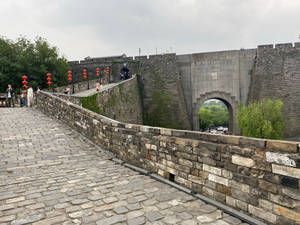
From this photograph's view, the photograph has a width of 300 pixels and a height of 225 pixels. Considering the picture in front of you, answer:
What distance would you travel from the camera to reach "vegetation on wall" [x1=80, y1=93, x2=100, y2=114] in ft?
33.4

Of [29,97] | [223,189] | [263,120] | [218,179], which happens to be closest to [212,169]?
[218,179]

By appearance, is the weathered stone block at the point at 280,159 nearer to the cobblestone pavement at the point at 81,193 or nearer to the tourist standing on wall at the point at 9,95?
the cobblestone pavement at the point at 81,193

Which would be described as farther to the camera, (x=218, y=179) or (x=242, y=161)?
(x=218, y=179)

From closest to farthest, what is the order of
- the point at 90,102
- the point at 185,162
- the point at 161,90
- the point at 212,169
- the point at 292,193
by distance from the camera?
the point at 292,193, the point at 212,169, the point at 185,162, the point at 90,102, the point at 161,90

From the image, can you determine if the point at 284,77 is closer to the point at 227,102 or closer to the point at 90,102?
the point at 227,102

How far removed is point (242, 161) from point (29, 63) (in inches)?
926

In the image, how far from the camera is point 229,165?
323 cm

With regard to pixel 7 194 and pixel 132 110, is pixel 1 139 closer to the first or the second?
pixel 7 194

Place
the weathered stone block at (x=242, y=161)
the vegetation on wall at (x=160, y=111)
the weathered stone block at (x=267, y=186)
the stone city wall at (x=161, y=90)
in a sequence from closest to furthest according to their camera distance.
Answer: the weathered stone block at (x=267, y=186) < the weathered stone block at (x=242, y=161) < the stone city wall at (x=161, y=90) < the vegetation on wall at (x=160, y=111)

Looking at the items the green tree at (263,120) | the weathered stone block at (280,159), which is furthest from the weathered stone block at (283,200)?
the green tree at (263,120)

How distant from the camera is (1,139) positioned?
23.2 ft

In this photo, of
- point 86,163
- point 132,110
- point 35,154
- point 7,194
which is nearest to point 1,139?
point 35,154

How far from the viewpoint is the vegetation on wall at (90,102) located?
10.2 m

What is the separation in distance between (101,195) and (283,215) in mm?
2626
